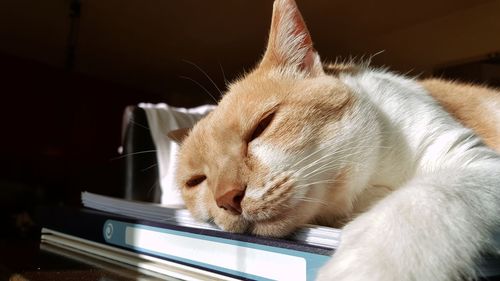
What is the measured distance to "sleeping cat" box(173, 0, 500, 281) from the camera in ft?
1.39

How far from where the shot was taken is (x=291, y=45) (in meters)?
0.87

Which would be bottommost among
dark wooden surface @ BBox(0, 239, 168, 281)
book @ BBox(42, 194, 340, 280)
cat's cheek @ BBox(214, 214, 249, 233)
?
dark wooden surface @ BBox(0, 239, 168, 281)

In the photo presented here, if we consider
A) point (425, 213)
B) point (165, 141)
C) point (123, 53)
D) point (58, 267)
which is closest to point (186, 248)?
point (58, 267)

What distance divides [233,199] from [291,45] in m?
0.36

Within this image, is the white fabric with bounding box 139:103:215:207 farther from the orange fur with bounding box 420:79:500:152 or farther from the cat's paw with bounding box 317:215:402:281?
the cat's paw with bounding box 317:215:402:281

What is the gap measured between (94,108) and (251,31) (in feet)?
6.41

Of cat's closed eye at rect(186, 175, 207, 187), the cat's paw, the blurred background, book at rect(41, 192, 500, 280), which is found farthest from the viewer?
the blurred background

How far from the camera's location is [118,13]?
10.4ft

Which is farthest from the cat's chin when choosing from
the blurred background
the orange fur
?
the blurred background

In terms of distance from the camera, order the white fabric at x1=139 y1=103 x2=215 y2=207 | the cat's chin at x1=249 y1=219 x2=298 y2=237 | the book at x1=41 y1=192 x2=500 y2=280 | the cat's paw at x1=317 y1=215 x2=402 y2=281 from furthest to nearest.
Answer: the white fabric at x1=139 y1=103 x2=215 y2=207
the cat's chin at x1=249 y1=219 x2=298 y2=237
the book at x1=41 y1=192 x2=500 y2=280
the cat's paw at x1=317 y1=215 x2=402 y2=281

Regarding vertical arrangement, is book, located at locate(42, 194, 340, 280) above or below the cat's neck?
below

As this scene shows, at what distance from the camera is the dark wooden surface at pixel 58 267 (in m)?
0.66

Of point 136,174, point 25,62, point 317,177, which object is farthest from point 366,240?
point 25,62

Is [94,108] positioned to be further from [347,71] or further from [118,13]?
[347,71]
